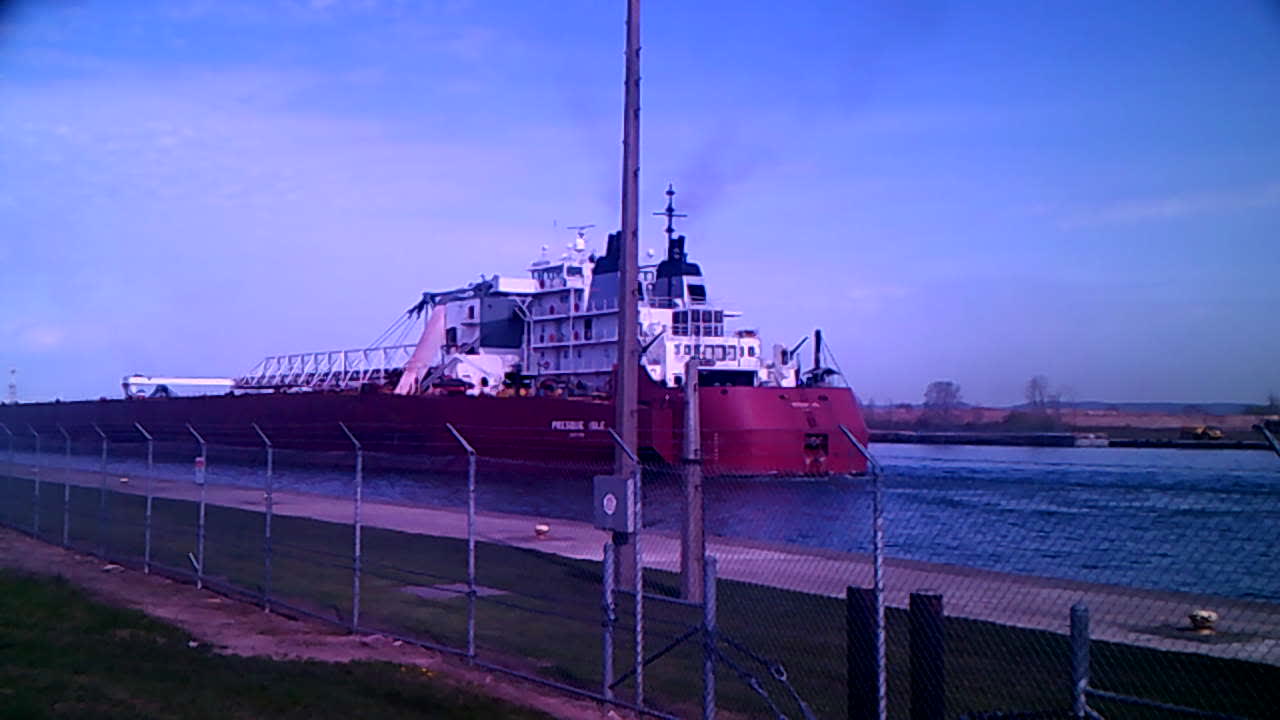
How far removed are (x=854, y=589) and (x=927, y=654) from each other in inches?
25.1

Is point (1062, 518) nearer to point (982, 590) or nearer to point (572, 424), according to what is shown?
point (982, 590)

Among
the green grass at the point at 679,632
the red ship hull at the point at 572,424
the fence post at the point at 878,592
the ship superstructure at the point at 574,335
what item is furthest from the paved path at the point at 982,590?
the ship superstructure at the point at 574,335

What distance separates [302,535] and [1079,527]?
1280cm

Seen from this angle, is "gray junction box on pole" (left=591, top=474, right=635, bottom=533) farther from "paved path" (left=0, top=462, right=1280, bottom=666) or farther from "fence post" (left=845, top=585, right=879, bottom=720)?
"fence post" (left=845, top=585, right=879, bottom=720)

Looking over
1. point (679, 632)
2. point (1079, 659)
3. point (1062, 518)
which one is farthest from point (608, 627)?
point (1079, 659)

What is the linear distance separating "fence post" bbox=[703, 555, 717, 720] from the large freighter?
18.4 m

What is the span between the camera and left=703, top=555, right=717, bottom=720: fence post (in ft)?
22.2

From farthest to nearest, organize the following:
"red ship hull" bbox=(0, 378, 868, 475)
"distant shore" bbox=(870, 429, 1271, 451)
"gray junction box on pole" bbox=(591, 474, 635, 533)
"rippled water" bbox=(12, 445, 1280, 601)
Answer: "red ship hull" bbox=(0, 378, 868, 475), "distant shore" bbox=(870, 429, 1271, 451), "gray junction box on pole" bbox=(591, 474, 635, 533), "rippled water" bbox=(12, 445, 1280, 601)

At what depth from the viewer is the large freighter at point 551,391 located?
30938 mm

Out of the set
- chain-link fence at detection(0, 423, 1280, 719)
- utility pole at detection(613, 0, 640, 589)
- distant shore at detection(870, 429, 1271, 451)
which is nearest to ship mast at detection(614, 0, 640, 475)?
utility pole at detection(613, 0, 640, 589)

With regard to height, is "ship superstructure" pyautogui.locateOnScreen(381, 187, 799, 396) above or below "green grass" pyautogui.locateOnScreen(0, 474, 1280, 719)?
above

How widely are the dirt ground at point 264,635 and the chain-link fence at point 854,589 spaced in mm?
183

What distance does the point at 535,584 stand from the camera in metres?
13.1

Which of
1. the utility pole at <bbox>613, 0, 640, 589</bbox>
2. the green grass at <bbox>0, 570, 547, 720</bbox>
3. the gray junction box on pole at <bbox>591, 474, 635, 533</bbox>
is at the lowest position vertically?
the green grass at <bbox>0, 570, 547, 720</bbox>
